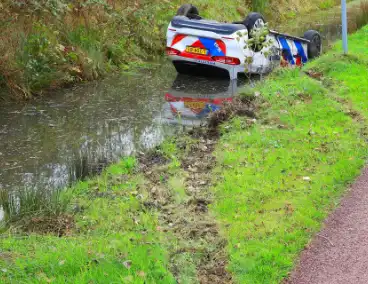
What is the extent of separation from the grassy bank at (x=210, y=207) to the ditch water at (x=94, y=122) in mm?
880

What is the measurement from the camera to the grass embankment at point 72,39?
13.0 m

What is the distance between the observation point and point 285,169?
7.86 metres

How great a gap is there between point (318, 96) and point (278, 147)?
2821 millimetres

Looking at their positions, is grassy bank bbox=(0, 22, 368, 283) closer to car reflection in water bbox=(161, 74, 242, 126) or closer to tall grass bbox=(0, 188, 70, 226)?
tall grass bbox=(0, 188, 70, 226)

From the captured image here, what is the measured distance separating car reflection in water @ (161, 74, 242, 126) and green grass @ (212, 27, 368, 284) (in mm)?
1351

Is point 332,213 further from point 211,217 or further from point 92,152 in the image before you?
point 92,152

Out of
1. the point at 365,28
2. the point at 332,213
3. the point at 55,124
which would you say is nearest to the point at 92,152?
the point at 55,124

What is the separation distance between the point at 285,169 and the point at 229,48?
669 cm

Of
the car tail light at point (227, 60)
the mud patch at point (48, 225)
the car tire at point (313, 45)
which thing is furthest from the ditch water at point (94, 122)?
the car tire at point (313, 45)

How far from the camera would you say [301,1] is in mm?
29203

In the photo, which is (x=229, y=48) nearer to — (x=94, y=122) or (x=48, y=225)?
(x=94, y=122)

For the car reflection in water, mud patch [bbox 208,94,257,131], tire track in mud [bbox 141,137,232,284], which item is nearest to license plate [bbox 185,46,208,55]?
the car reflection in water

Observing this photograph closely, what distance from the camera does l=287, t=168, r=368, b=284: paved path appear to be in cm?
526

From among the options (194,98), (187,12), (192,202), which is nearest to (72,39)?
(187,12)
